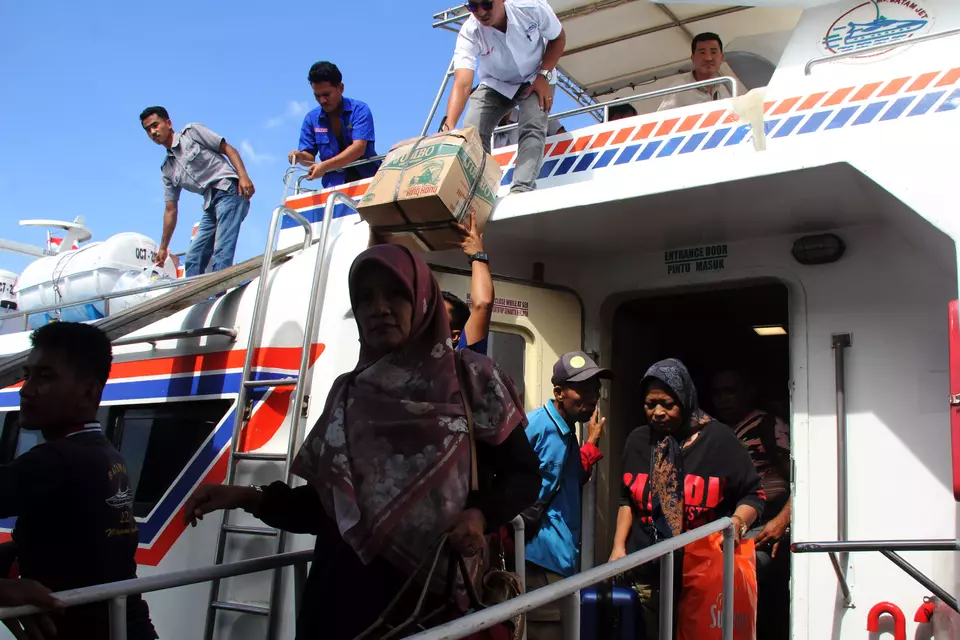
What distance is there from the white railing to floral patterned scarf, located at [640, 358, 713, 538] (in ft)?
1.72

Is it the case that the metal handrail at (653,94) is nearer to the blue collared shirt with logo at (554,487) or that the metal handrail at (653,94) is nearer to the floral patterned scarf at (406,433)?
the blue collared shirt with logo at (554,487)

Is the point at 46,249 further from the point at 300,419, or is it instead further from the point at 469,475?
the point at 469,475

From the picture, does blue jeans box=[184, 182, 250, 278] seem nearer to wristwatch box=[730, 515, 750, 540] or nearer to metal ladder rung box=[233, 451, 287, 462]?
metal ladder rung box=[233, 451, 287, 462]

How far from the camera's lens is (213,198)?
5.58 m

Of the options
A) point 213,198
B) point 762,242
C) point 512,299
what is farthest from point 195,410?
point 762,242

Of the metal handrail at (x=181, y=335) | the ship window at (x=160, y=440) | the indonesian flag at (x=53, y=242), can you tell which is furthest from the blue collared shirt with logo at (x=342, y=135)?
the indonesian flag at (x=53, y=242)

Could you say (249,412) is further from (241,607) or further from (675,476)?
(675,476)

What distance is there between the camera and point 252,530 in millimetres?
3314

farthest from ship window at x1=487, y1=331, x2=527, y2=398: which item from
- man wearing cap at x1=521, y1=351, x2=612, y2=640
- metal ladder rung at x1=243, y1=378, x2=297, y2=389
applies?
metal ladder rung at x1=243, y1=378, x2=297, y2=389

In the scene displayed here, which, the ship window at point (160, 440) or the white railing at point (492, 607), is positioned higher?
the ship window at point (160, 440)

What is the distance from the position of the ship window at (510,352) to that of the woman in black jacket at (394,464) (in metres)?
2.12

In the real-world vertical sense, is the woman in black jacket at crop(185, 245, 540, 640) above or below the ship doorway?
below

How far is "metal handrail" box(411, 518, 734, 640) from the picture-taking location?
1.50 meters

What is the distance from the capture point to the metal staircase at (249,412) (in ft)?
10.6
